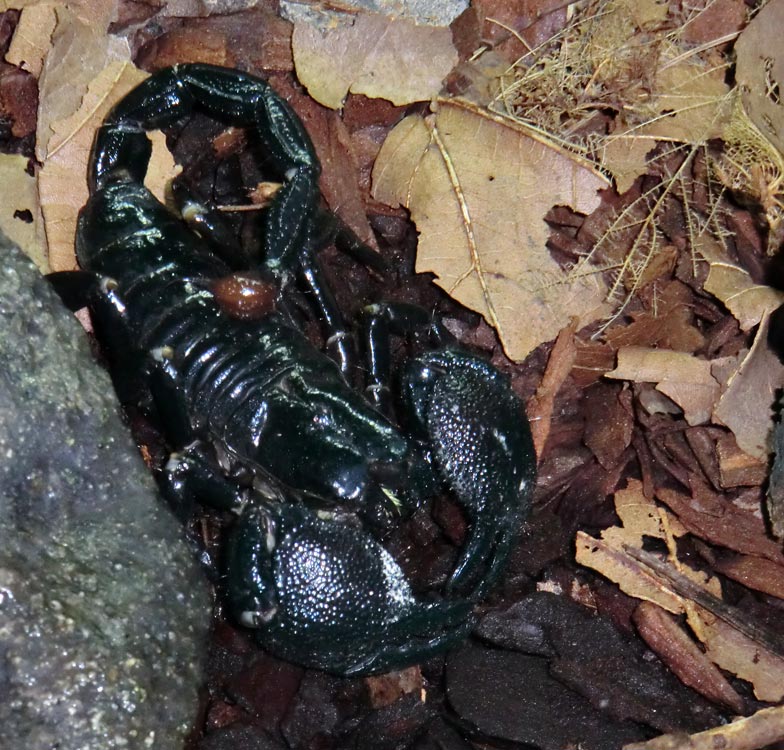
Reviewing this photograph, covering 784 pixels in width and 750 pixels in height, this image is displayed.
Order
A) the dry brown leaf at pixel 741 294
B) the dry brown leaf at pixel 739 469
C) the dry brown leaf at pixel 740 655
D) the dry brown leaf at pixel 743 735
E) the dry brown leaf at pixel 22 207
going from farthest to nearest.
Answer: the dry brown leaf at pixel 22 207, the dry brown leaf at pixel 741 294, the dry brown leaf at pixel 739 469, the dry brown leaf at pixel 740 655, the dry brown leaf at pixel 743 735

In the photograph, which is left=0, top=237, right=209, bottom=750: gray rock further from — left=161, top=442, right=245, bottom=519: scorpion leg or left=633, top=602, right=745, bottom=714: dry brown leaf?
left=633, top=602, right=745, bottom=714: dry brown leaf

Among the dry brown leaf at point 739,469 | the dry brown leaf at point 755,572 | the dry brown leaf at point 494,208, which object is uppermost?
the dry brown leaf at point 494,208

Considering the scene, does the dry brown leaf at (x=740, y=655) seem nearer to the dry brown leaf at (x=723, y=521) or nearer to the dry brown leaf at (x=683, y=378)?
the dry brown leaf at (x=723, y=521)

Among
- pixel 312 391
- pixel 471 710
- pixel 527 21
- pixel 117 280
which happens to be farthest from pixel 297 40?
pixel 471 710

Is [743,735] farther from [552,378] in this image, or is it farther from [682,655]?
[552,378]

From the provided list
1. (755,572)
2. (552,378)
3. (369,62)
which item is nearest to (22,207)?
(369,62)

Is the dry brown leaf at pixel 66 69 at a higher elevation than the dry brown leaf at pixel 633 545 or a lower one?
higher

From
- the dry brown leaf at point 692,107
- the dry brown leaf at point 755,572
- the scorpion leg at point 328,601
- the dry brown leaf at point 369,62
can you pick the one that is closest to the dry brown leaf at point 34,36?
the dry brown leaf at point 369,62
